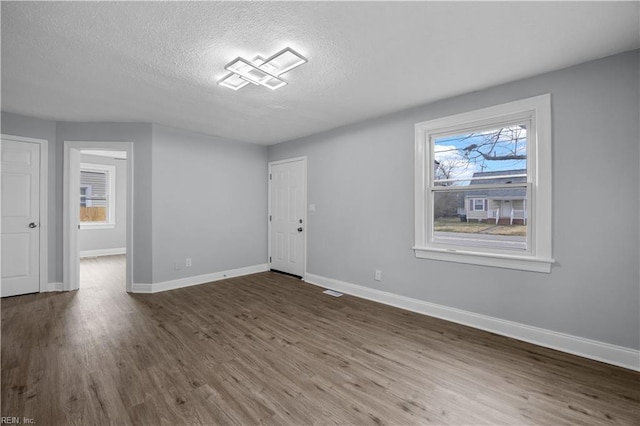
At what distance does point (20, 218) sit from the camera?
3.90m

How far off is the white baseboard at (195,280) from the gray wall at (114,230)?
384cm

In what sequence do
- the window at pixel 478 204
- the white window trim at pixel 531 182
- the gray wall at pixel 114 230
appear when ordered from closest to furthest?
the white window trim at pixel 531 182 < the window at pixel 478 204 < the gray wall at pixel 114 230

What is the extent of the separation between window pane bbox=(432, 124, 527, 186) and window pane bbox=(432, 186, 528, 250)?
5.6 inches

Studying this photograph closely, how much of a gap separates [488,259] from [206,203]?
165 inches

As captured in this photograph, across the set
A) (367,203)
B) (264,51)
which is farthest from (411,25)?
(367,203)

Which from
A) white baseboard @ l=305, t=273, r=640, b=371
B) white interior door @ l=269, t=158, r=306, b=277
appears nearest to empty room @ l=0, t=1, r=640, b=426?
white baseboard @ l=305, t=273, r=640, b=371

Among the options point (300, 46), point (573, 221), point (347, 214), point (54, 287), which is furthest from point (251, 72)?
point (54, 287)

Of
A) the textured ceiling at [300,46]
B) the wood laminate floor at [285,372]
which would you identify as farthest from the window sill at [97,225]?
the textured ceiling at [300,46]

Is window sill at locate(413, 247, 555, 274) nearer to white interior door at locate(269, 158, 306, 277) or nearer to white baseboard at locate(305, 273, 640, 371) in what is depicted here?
white baseboard at locate(305, 273, 640, 371)

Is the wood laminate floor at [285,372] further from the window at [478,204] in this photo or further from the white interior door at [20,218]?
the window at [478,204]

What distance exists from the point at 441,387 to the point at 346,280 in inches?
90.0

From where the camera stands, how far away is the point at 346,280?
13.9 ft

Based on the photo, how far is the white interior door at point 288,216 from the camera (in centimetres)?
495

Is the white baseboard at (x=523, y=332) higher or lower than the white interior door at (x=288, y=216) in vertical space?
lower
